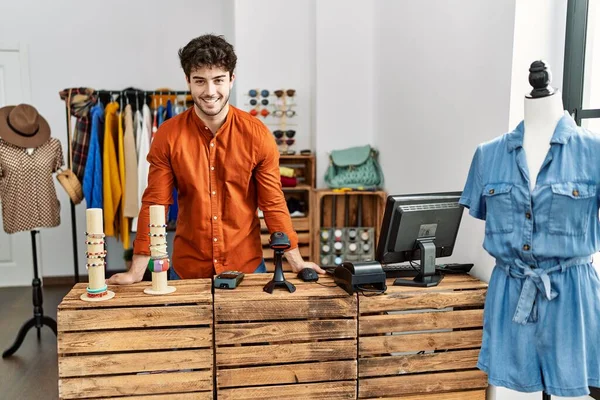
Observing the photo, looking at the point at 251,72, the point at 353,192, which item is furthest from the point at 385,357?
the point at 251,72

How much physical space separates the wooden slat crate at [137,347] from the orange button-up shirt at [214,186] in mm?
348

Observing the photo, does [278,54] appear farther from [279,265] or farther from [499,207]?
[499,207]

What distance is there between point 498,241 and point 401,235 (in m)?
0.53

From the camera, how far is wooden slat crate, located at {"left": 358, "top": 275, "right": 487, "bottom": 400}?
1.99 metres

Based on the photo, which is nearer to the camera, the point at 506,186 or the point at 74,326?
the point at 506,186

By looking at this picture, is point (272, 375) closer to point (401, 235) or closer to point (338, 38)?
point (401, 235)

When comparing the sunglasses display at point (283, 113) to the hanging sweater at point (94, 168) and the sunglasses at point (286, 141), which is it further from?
the hanging sweater at point (94, 168)

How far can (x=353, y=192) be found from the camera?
3.84 meters

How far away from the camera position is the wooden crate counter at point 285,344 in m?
1.91

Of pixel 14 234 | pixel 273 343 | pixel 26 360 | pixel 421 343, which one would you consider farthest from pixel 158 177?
pixel 14 234

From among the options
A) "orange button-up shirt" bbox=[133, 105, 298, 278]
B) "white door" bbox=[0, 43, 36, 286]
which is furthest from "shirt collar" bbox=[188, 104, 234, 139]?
"white door" bbox=[0, 43, 36, 286]

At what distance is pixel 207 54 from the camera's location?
1.97 metres

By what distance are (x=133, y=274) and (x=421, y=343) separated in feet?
3.74

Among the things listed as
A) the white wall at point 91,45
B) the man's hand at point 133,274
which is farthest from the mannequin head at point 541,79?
the white wall at point 91,45
